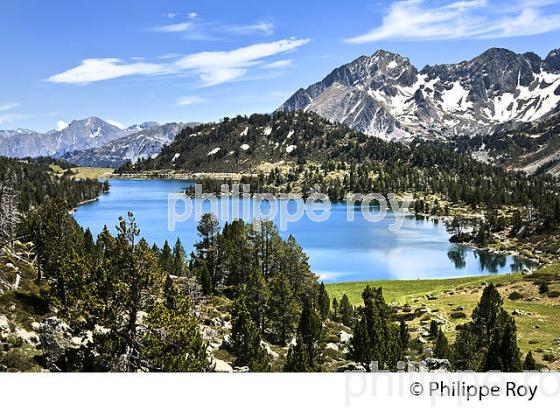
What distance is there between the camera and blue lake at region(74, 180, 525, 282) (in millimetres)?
91375

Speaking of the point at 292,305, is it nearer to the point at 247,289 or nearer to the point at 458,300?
the point at 247,289

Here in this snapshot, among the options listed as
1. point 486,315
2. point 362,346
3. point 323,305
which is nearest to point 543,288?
point 323,305

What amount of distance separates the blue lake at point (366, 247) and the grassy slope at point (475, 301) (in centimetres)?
833

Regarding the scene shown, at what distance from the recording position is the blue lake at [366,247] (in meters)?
91.4

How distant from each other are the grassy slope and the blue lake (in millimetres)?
8334

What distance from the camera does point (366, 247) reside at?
370ft

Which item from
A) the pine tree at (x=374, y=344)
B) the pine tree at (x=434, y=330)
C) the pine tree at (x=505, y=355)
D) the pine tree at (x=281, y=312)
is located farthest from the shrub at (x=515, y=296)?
the pine tree at (x=505, y=355)

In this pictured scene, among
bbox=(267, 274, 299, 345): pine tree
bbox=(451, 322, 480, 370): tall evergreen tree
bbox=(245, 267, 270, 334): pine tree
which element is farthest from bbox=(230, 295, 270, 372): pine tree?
bbox=(245, 267, 270, 334): pine tree

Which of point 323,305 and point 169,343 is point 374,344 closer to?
point 169,343

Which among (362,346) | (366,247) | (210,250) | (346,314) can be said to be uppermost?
(362,346)

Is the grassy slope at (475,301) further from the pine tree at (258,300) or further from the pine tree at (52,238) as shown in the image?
the pine tree at (52,238)

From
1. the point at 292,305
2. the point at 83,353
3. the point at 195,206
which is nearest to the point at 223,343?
the point at 292,305

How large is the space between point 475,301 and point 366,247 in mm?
54318

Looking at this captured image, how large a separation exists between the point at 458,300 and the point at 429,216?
11610 centimetres
